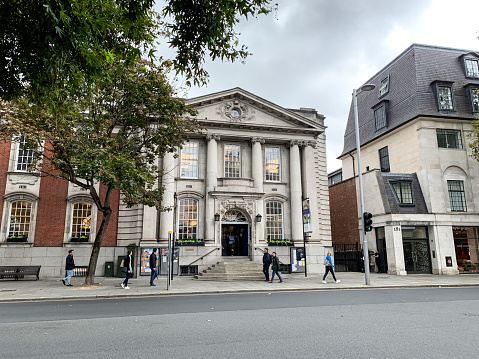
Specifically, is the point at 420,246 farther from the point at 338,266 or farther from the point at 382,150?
the point at 382,150

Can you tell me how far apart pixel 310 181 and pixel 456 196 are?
10536 millimetres

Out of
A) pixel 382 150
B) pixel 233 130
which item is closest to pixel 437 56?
pixel 382 150

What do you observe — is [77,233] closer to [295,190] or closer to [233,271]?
[233,271]

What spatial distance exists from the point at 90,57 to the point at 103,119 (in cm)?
990

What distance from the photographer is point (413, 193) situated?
2580cm

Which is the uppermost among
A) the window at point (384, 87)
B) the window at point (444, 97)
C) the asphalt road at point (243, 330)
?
the window at point (384, 87)

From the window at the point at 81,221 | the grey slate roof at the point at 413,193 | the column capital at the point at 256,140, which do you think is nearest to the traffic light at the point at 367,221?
the grey slate roof at the point at 413,193

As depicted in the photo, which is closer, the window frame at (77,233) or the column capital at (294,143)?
the window frame at (77,233)

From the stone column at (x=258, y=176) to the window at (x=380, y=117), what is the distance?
38.2 feet

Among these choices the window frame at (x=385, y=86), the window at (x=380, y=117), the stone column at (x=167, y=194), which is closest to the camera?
the stone column at (x=167, y=194)

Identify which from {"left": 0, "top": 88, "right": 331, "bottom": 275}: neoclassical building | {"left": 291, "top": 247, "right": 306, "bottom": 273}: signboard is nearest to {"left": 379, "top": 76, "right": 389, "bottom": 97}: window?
{"left": 0, "top": 88, "right": 331, "bottom": 275}: neoclassical building

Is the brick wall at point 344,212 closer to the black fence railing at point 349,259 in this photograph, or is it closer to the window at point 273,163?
the black fence railing at point 349,259

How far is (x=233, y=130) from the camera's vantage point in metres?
25.5

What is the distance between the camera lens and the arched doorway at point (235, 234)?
2484 cm
